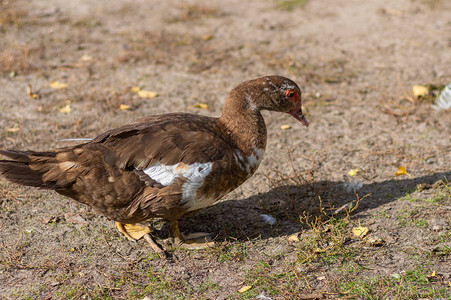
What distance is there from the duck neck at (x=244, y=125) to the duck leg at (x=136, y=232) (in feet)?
3.25

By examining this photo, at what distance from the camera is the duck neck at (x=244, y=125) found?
3.92 metres

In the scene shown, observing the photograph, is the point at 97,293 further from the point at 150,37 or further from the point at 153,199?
the point at 150,37

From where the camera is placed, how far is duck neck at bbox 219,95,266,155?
3920 mm

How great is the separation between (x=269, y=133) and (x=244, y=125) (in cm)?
172

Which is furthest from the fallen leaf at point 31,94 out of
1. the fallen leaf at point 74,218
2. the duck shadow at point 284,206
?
the duck shadow at point 284,206

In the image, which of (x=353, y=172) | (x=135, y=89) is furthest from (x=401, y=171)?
(x=135, y=89)

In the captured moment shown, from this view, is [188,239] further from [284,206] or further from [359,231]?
[359,231]

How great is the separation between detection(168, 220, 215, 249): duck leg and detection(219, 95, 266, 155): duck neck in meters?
0.74

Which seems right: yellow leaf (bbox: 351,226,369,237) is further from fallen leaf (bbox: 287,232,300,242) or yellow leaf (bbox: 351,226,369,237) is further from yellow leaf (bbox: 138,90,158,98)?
yellow leaf (bbox: 138,90,158,98)

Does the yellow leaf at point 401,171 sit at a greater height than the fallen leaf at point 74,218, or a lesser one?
lesser

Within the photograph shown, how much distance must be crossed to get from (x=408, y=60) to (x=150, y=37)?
3.79 meters

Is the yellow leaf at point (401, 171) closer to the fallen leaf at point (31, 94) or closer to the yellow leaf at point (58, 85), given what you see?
the yellow leaf at point (58, 85)

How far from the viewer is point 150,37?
25.6ft

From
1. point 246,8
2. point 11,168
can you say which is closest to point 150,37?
point 246,8
